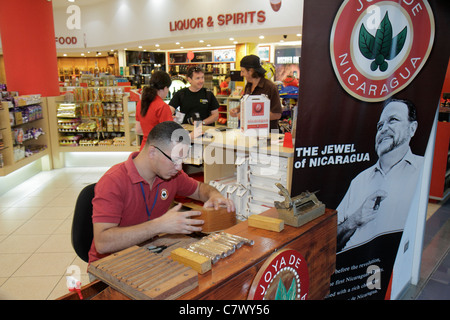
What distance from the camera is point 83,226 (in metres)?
2.05

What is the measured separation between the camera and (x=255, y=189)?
9.74 feet

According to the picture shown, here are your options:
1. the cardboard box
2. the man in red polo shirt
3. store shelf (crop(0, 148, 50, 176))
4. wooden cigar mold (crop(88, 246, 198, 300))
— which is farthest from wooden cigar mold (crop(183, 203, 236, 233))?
store shelf (crop(0, 148, 50, 176))

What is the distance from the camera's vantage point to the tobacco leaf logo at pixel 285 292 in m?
1.40

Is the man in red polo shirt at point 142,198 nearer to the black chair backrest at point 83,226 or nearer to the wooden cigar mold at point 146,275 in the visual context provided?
the black chair backrest at point 83,226

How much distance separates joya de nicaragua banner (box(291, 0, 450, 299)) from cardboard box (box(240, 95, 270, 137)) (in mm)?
1013

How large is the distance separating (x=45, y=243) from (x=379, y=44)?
3945mm

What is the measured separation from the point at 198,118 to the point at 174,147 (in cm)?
266

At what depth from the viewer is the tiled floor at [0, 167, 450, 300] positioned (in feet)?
10.7

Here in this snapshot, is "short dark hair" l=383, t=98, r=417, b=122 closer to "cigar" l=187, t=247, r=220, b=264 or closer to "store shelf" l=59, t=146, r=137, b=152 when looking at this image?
"cigar" l=187, t=247, r=220, b=264

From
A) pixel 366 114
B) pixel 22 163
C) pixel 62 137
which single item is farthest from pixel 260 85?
pixel 62 137

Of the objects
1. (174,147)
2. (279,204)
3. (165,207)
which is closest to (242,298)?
(279,204)

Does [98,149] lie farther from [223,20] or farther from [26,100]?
[223,20]

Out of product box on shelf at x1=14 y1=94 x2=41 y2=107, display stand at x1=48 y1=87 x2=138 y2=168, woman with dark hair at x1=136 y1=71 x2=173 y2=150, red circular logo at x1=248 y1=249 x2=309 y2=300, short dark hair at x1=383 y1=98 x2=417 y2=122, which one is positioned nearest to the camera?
red circular logo at x1=248 y1=249 x2=309 y2=300

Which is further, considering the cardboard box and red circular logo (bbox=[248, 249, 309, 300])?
the cardboard box
